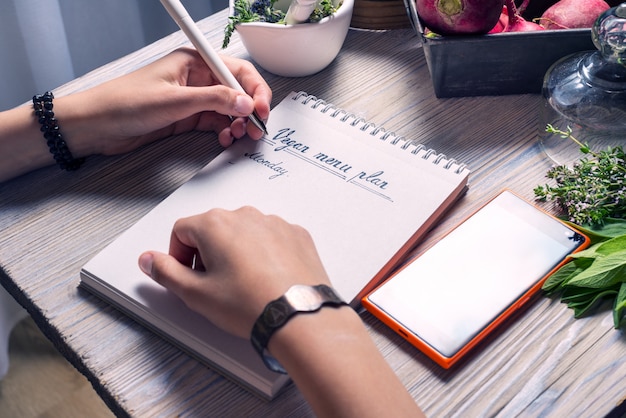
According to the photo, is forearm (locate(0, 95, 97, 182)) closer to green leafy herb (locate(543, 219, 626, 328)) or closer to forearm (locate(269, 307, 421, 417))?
forearm (locate(269, 307, 421, 417))

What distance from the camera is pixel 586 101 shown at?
692 mm

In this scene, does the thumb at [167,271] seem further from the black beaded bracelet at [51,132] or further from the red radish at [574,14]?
the red radish at [574,14]

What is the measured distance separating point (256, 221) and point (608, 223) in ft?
1.11

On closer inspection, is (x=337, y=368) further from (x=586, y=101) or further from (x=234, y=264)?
(x=586, y=101)

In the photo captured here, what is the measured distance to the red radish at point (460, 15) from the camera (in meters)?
0.70

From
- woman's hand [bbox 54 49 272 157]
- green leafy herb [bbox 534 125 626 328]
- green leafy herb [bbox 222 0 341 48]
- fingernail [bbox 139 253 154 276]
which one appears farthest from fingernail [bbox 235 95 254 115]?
green leafy herb [bbox 534 125 626 328]

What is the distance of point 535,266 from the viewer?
1.94 feet

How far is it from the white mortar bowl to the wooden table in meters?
0.02

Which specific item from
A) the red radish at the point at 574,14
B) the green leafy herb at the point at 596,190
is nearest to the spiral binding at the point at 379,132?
the green leafy herb at the point at 596,190

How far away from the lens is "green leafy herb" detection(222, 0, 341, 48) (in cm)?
77

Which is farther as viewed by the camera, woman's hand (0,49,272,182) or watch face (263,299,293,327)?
woman's hand (0,49,272,182)

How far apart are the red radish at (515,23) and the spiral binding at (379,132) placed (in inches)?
7.7

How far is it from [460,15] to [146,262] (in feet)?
1.42

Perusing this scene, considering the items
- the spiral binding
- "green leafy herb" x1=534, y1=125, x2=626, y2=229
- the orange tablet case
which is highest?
the spiral binding
